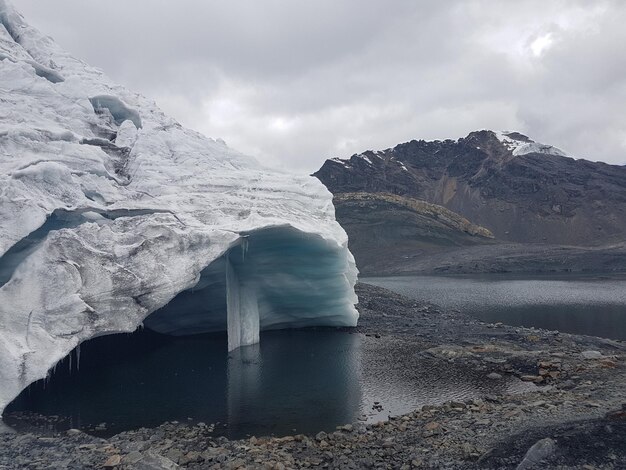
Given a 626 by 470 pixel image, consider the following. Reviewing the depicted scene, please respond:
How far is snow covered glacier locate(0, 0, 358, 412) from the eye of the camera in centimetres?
1374

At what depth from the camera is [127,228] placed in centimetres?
1605

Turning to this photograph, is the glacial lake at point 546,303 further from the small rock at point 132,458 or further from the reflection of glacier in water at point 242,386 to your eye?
the small rock at point 132,458

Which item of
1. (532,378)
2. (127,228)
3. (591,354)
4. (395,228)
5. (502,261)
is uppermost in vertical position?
(395,228)

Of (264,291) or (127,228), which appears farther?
(264,291)

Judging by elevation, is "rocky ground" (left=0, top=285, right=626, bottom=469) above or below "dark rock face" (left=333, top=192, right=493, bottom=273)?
below

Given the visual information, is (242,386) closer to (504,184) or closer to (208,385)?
(208,385)

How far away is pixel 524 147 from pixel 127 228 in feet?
493

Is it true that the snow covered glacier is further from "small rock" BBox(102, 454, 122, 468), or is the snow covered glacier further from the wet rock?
the wet rock

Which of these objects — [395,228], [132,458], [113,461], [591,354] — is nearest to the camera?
[113,461]

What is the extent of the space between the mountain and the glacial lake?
32.3 meters

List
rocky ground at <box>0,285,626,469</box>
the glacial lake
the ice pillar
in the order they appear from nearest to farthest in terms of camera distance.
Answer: rocky ground at <box>0,285,626,469</box>
the ice pillar
the glacial lake

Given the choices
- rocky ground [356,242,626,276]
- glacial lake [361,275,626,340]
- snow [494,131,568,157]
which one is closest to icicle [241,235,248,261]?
glacial lake [361,275,626,340]

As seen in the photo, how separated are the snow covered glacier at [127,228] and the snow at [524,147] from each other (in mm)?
135437

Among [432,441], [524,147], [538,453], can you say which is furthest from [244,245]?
[524,147]
